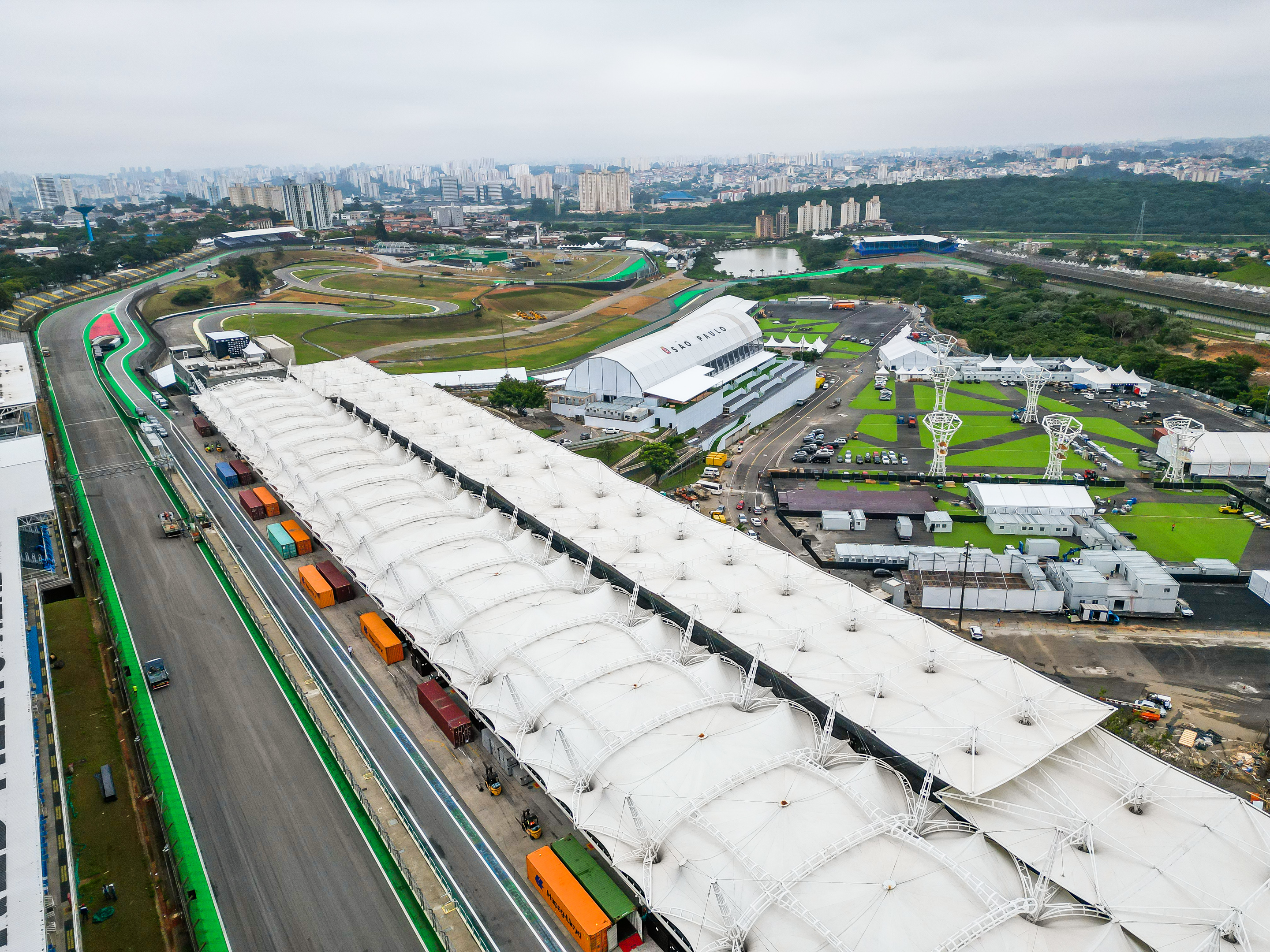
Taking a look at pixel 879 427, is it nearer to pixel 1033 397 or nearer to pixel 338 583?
pixel 1033 397

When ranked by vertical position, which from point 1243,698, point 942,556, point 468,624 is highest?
point 468,624

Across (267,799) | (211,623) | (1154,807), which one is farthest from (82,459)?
(1154,807)

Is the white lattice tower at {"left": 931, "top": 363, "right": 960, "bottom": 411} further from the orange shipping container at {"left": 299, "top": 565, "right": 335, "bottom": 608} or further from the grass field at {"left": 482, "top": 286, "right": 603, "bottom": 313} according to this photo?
the grass field at {"left": 482, "top": 286, "right": 603, "bottom": 313}

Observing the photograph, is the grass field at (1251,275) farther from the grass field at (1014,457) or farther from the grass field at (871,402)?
the grass field at (1014,457)

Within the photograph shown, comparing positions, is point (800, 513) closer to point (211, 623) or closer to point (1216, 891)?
point (1216, 891)

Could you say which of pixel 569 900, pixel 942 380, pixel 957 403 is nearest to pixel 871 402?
pixel 957 403
